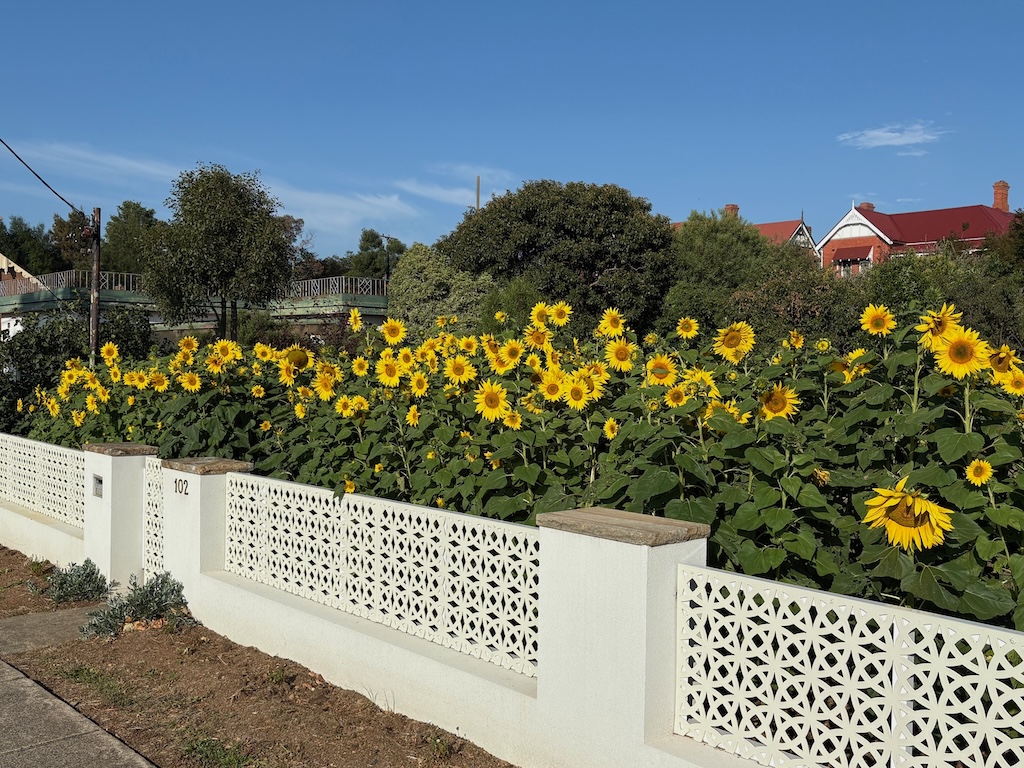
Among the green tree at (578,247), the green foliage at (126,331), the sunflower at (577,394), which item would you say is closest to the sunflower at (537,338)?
the sunflower at (577,394)

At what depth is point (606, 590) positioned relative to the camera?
3.19 m

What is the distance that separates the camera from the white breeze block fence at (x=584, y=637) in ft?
8.48

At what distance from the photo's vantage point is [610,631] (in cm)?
316

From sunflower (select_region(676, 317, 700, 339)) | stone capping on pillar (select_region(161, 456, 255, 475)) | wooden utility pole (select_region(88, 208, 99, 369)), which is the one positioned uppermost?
wooden utility pole (select_region(88, 208, 99, 369))

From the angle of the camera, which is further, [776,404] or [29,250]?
[29,250]

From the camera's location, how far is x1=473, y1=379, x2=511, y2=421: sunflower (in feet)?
14.3

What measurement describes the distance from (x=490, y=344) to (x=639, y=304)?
31447 millimetres

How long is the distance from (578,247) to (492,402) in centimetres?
3129

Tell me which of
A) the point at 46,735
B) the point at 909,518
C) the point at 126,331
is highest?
the point at 126,331

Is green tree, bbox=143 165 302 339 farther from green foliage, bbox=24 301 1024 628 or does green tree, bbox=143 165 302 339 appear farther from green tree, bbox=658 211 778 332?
green foliage, bbox=24 301 1024 628

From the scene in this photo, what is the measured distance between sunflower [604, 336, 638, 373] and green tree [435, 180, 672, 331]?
3026cm

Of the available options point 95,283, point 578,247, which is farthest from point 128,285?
point 95,283

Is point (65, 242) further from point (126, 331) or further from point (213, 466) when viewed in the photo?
point (213, 466)

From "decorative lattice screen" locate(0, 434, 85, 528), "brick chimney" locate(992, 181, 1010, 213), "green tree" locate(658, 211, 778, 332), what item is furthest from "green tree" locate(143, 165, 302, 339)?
"brick chimney" locate(992, 181, 1010, 213)
